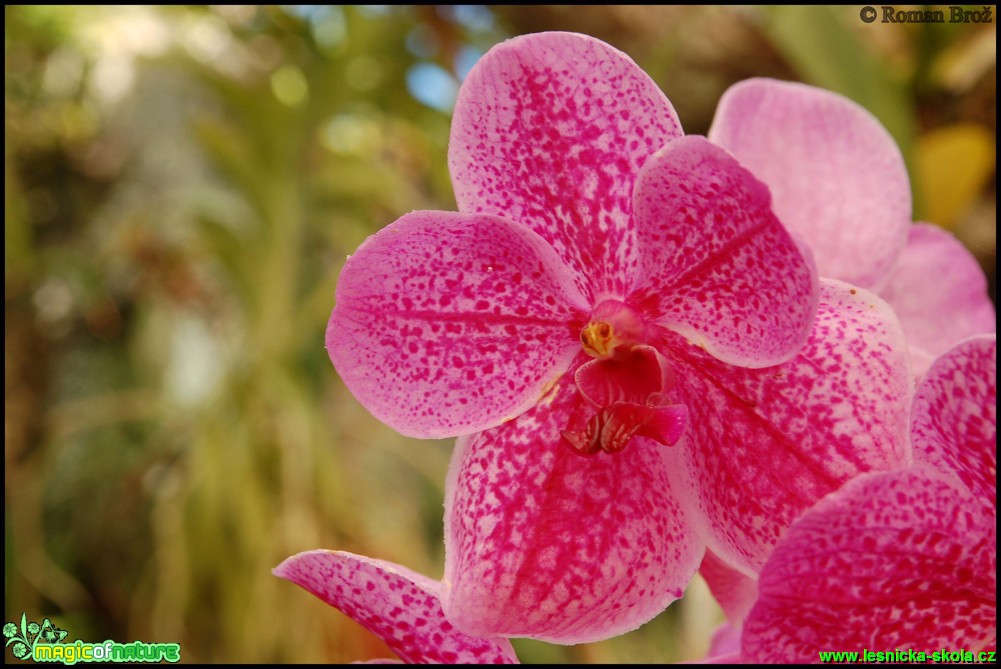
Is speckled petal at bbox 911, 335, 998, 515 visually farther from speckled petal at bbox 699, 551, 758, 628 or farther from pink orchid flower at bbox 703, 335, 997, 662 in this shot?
speckled petal at bbox 699, 551, 758, 628

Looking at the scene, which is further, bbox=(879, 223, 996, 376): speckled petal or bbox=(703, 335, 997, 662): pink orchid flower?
bbox=(879, 223, 996, 376): speckled petal

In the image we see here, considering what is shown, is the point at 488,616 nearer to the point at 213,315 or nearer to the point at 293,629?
the point at 293,629

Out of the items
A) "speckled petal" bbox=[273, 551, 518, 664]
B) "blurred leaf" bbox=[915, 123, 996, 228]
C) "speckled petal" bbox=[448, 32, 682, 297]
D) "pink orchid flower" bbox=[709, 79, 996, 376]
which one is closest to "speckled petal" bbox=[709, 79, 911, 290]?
"pink orchid flower" bbox=[709, 79, 996, 376]

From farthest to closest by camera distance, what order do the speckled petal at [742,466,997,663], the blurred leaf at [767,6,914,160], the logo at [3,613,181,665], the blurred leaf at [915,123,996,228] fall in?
the blurred leaf at [915,123,996,228] < the blurred leaf at [767,6,914,160] < the logo at [3,613,181,665] < the speckled petal at [742,466,997,663]

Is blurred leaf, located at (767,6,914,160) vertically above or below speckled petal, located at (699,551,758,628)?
above

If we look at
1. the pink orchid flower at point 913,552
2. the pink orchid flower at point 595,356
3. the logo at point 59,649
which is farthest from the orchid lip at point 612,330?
the logo at point 59,649

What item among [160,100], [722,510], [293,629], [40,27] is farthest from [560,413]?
[160,100]
